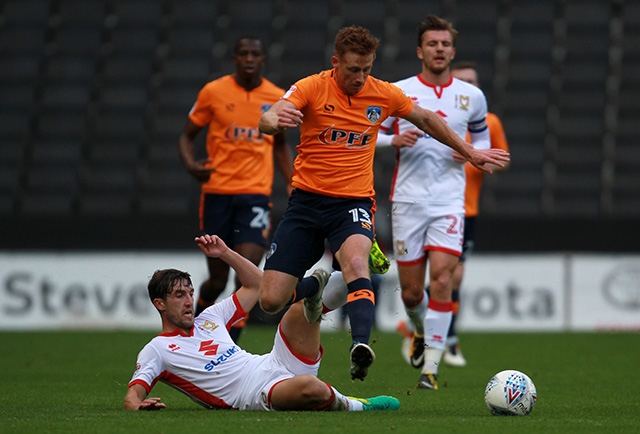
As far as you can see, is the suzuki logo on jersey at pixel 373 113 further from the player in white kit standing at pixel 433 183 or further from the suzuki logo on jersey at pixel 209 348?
the suzuki logo on jersey at pixel 209 348

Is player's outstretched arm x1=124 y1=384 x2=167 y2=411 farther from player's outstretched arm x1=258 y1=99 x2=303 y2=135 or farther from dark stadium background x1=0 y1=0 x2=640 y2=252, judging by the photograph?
dark stadium background x1=0 y1=0 x2=640 y2=252

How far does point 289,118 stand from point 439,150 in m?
2.70

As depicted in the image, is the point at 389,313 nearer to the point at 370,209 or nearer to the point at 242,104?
the point at 242,104

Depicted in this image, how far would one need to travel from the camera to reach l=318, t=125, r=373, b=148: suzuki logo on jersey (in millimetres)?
7012

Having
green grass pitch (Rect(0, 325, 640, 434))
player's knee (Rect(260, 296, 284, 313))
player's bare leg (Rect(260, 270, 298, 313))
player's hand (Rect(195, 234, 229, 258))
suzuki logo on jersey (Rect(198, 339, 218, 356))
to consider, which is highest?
player's hand (Rect(195, 234, 229, 258))

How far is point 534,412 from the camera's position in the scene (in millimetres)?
6555

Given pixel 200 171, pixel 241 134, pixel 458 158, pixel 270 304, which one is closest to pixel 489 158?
pixel 458 158

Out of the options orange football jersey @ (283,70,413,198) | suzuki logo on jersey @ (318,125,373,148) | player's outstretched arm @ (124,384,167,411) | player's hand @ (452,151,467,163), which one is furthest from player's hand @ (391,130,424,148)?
player's outstretched arm @ (124,384,167,411)

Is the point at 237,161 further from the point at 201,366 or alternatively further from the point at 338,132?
the point at 201,366

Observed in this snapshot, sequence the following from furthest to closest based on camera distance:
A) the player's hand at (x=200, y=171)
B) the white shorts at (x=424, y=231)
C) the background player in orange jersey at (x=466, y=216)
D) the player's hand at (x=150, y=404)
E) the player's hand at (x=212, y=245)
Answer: the background player in orange jersey at (x=466, y=216)
the player's hand at (x=200, y=171)
the white shorts at (x=424, y=231)
the player's hand at (x=212, y=245)
the player's hand at (x=150, y=404)

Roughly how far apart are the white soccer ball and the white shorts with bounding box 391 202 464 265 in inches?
95.7

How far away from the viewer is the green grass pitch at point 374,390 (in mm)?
5734

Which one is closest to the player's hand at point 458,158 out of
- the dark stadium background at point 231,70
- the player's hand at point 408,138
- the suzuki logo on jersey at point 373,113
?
the player's hand at point 408,138

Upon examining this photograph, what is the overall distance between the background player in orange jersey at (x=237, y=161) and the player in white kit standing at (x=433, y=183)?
55.3 inches
